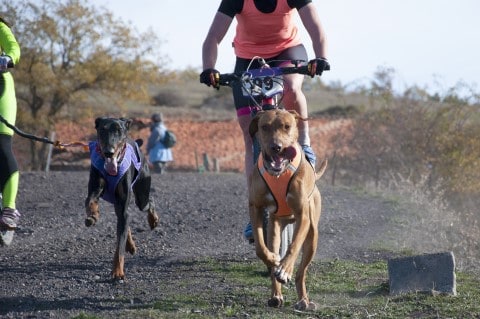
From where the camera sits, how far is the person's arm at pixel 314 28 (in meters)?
7.47

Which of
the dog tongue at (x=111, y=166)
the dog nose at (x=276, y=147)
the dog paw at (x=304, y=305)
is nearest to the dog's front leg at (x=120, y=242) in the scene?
the dog tongue at (x=111, y=166)

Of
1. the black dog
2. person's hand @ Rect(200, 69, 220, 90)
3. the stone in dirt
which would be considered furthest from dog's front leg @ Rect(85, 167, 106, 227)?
the stone in dirt

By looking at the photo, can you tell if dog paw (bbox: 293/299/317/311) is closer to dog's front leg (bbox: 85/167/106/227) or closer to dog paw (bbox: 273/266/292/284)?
dog paw (bbox: 273/266/292/284)

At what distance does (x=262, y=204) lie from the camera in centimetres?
645

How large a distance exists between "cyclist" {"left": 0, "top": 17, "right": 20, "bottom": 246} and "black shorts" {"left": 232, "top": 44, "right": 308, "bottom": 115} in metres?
1.88

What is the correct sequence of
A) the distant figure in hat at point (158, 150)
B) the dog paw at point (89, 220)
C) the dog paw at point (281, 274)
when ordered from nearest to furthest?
the dog paw at point (281, 274) → the dog paw at point (89, 220) → the distant figure in hat at point (158, 150)

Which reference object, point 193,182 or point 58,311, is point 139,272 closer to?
point 58,311

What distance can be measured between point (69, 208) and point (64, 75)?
68.4 ft

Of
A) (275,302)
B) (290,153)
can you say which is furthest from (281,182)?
(275,302)

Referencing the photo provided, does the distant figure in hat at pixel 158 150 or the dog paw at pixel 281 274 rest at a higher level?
the distant figure in hat at pixel 158 150

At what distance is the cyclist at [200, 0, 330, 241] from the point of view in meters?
7.50

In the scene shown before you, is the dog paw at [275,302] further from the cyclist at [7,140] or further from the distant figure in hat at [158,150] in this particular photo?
the distant figure in hat at [158,150]

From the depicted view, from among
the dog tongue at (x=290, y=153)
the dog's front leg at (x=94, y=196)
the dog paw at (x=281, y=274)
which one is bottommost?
the dog paw at (x=281, y=274)

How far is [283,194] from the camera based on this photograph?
6.30 metres
